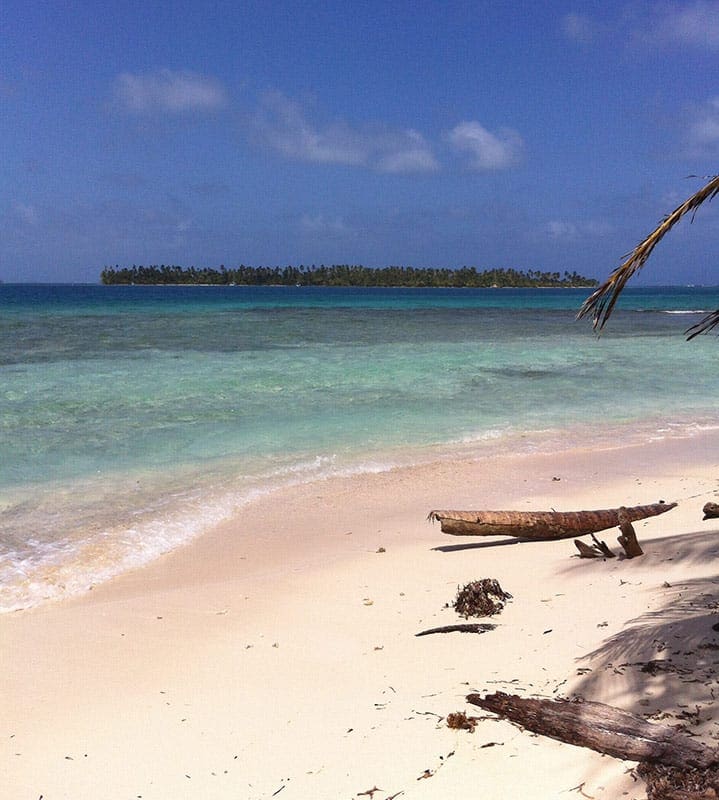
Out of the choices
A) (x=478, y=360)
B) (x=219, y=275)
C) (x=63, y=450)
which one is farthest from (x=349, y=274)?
(x=63, y=450)

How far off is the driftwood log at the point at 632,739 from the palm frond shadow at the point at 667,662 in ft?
0.73

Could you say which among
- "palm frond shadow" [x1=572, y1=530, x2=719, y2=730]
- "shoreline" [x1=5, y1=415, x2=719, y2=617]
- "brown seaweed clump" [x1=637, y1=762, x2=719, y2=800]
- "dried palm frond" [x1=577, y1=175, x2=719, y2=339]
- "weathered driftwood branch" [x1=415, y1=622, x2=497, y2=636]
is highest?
"dried palm frond" [x1=577, y1=175, x2=719, y2=339]

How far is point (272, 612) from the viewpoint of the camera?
507 cm

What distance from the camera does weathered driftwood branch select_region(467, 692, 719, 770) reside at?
2656mm

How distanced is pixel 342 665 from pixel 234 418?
8.62m

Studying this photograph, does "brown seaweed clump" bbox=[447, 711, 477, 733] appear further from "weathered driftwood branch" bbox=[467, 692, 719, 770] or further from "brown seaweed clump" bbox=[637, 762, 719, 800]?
"brown seaweed clump" bbox=[637, 762, 719, 800]

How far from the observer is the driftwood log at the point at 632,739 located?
8.20 feet

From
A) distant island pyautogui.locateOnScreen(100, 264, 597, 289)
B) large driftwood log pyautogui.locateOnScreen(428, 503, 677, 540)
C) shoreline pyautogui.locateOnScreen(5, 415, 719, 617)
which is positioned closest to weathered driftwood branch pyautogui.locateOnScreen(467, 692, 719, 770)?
large driftwood log pyautogui.locateOnScreen(428, 503, 677, 540)

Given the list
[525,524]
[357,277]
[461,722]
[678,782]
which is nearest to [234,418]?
[525,524]

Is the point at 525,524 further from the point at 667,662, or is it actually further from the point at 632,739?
the point at 632,739

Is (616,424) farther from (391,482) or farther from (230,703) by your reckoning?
(230,703)

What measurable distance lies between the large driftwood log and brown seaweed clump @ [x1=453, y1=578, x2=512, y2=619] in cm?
127

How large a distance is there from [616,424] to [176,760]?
1054 cm

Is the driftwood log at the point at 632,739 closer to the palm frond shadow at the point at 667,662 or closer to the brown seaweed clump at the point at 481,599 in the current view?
the palm frond shadow at the point at 667,662
